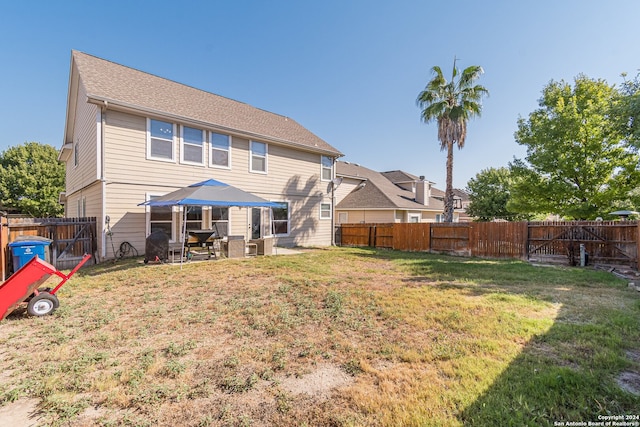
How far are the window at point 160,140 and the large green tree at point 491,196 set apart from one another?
26.4 meters

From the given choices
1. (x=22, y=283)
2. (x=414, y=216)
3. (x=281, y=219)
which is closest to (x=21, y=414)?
(x=22, y=283)

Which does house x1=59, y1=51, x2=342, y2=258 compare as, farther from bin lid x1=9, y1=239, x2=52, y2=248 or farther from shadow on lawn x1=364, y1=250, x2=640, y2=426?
shadow on lawn x1=364, y1=250, x2=640, y2=426

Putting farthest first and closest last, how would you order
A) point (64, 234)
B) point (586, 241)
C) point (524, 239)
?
1. point (524, 239)
2. point (586, 241)
3. point (64, 234)

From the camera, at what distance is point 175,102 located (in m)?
11.5

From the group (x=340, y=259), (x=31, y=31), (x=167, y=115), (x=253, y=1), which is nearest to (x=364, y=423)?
(x=340, y=259)

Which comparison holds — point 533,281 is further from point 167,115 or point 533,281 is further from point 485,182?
point 485,182

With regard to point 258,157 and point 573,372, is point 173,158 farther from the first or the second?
point 573,372

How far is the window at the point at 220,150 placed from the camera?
1159 centimetres

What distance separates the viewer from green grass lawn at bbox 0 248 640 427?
2.25m

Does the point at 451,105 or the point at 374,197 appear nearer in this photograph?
the point at 451,105

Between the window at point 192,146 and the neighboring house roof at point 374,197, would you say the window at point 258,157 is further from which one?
the neighboring house roof at point 374,197

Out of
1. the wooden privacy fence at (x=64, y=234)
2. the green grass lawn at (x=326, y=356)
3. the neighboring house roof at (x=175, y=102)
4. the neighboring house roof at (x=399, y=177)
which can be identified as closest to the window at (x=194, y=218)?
the wooden privacy fence at (x=64, y=234)

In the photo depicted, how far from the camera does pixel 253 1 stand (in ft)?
39.0

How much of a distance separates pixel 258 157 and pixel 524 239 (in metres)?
12.0
